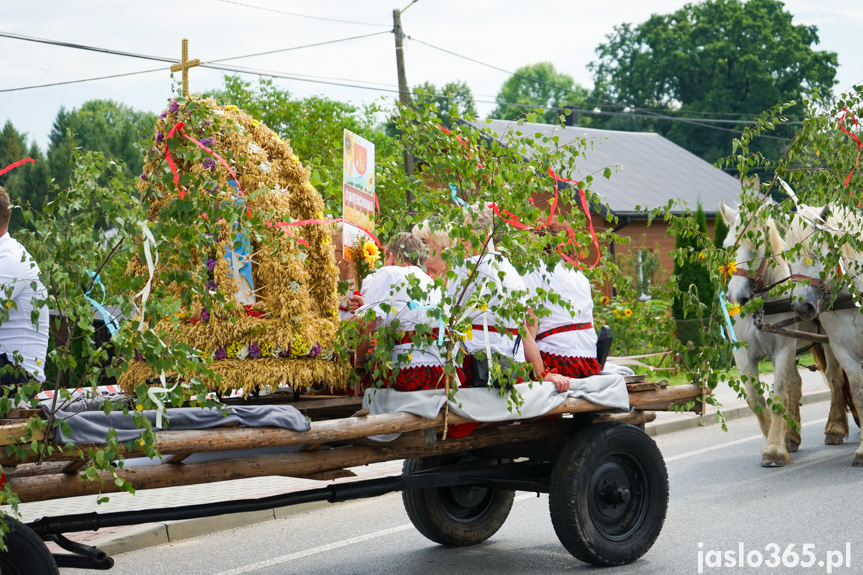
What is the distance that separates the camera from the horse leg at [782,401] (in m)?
8.51

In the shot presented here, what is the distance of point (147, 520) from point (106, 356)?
1085 mm

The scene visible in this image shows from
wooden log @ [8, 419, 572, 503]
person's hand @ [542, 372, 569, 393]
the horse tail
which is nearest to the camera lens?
wooden log @ [8, 419, 572, 503]

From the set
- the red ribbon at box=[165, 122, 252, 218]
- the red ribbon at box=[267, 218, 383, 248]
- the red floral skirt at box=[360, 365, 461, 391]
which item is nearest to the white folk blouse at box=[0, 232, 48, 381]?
the red ribbon at box=[165, 122, 252, 218]

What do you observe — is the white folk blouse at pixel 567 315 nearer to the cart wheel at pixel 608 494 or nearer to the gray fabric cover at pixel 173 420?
the cart wheel at pixel 608 494

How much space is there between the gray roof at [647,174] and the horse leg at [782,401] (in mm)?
17544

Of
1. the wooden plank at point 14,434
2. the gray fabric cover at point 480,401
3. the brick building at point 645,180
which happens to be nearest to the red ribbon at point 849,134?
the gray fabric cover at point 480,401

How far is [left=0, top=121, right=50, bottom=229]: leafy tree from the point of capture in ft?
121

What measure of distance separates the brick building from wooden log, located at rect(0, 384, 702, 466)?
2112 centimetres

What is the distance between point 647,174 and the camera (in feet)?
105

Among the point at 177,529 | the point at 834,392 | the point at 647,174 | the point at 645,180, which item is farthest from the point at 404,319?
the point at 647,174

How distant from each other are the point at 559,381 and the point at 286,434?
1.71m

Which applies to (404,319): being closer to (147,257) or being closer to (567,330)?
(567,330)

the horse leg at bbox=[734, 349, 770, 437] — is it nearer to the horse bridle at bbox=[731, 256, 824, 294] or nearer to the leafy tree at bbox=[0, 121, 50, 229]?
the horse bridle at bbox=[731, 256, 824, 294]

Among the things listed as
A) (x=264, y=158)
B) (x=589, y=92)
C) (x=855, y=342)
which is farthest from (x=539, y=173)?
(x=589, y=92)
